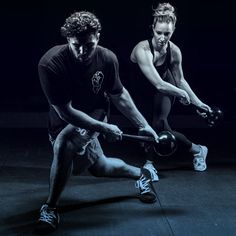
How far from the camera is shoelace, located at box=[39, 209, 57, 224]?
432 centimetres

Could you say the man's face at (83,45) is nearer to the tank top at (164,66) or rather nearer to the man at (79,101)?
the man at (79,101)

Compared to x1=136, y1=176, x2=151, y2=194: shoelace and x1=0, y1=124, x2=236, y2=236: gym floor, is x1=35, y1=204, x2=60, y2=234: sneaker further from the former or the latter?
x1=136, y1=176, x2=151, y2=194: shoelace

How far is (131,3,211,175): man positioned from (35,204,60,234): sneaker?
6.80 ft

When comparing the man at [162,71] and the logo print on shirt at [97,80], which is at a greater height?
the logo print on shirt at [97,80]

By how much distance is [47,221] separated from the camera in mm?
4301

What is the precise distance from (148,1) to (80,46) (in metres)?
7.32

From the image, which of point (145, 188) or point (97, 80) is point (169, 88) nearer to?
point (145, 188)

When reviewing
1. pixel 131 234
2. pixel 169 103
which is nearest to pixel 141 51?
pixel 169 103

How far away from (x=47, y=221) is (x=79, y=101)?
3.50 ft

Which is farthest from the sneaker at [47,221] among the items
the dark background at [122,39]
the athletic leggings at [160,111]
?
the dark background at [122,39]

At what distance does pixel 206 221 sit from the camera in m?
4.59

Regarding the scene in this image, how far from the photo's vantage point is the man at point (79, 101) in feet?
14.1

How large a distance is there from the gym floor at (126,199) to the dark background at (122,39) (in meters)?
3.81

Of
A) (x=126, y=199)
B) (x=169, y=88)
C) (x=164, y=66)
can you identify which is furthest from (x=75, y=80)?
(x=164, y=66)
